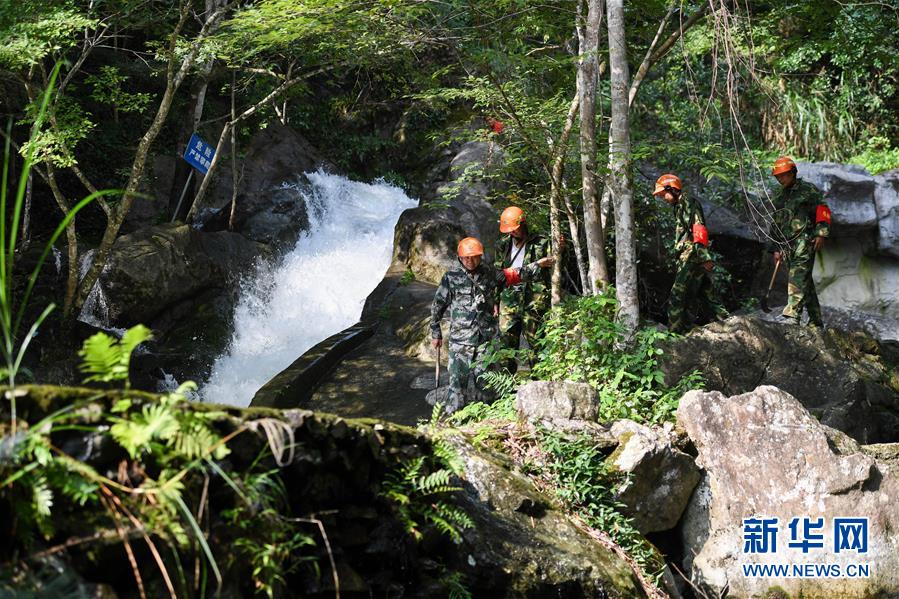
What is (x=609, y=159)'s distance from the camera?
321 inches

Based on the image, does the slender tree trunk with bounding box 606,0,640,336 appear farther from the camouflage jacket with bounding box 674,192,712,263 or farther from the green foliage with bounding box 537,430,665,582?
the green foliage with bounding box 537,430,665,582

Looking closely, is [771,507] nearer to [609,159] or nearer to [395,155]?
[609,159]

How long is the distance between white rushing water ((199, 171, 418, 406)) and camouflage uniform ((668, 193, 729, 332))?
19.0 ft

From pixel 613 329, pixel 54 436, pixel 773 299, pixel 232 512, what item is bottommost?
pixel 773 299

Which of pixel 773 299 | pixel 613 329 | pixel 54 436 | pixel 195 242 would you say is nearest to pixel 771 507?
pixel 613 329

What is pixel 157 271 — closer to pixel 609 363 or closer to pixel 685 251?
pixel 685 251

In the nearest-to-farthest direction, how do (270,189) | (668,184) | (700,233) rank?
(700,233) < (668,184) < (270,189)

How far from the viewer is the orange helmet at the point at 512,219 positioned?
9.42 meters

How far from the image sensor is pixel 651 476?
241 inches

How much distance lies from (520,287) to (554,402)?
3192 millimetres

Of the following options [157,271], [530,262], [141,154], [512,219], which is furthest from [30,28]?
[530,262]

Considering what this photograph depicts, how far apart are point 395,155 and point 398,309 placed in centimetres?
815

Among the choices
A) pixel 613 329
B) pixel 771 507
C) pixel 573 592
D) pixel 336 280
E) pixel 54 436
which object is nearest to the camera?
pixel 54 436

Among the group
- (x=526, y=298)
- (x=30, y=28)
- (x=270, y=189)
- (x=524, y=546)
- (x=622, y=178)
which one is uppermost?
(x=30, y=28)
